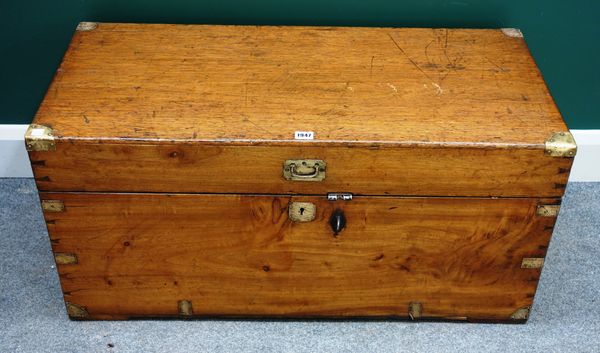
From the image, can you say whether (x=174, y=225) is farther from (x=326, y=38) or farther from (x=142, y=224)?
(x=326, y=38)

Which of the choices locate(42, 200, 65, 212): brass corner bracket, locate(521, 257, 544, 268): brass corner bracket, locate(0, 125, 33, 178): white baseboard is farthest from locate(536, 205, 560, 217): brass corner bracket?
locate(0, 125, 33, 178): white baseboard

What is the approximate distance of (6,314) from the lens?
178cm

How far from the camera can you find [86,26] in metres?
1.82

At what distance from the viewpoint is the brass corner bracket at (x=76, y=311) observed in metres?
1.73

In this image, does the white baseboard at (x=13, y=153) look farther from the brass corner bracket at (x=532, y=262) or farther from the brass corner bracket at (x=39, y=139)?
the brass corner bracket at (x=532, y=262)

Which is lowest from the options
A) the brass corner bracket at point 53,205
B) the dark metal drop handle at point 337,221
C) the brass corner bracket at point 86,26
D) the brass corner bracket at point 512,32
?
the dark metal drop handle at point 337,221

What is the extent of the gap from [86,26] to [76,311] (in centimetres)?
67

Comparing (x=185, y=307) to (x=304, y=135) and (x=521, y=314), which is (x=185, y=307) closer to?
(x=304, y=135)

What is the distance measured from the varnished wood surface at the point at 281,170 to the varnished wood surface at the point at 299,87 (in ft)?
0.08

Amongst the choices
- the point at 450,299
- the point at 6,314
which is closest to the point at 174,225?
the point at 6,314

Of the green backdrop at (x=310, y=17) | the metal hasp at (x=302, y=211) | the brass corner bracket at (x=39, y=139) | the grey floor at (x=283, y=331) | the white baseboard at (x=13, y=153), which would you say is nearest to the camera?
the brass corner bracket at (x=39, y=139)

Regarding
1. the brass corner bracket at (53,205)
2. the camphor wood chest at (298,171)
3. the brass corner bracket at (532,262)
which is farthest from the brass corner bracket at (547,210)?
the brass corner bracket at (53,205)

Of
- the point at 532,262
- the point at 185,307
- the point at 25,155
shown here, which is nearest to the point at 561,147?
the point at 532,262

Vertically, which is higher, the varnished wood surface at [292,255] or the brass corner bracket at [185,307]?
the varnished wood surface at [292,255]
